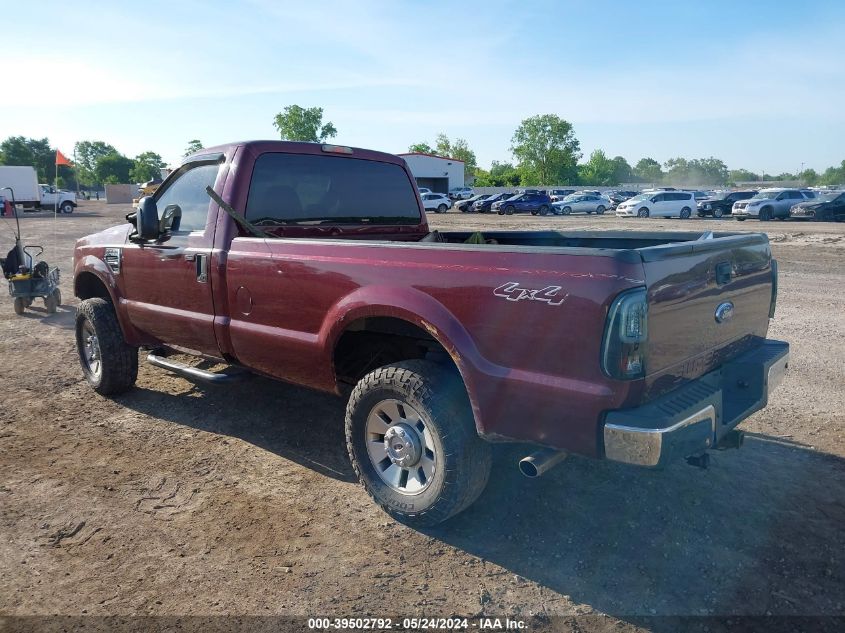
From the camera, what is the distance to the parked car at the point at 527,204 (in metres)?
41.6

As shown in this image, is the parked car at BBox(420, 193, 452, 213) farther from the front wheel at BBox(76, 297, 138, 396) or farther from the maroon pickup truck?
the maroon pickup truck

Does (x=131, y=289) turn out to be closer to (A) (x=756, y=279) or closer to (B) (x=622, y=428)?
(B) (x=622, y=428)

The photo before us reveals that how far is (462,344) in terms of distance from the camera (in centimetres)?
297

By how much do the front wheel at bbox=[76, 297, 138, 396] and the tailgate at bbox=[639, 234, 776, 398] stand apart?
4355 millimetres

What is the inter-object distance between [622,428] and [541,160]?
118010mm

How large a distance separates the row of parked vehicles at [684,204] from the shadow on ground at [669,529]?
30.5m

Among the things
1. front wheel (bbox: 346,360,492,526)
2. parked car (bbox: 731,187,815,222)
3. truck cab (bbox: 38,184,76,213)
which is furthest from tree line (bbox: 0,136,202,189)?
front wheel (bbox: 346,360,492,526)

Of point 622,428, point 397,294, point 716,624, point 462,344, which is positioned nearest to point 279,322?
point 397,294

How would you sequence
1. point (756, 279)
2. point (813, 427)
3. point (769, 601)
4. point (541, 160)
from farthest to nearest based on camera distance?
point (541, 160)
point (813, 427)
point (756, 279)
point (769, 601)

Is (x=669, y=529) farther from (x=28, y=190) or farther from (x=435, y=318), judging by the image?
(x=28, y=190)

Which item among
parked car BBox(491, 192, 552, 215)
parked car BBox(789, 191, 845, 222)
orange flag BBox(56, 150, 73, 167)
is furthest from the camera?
parked car BBox(491, 192, 552, 215)

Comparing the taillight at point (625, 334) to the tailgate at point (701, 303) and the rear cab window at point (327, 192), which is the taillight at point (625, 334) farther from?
the rear cab window at point (327, 192)

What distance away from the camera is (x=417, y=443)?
331 cm

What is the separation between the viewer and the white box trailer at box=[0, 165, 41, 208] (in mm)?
43125
